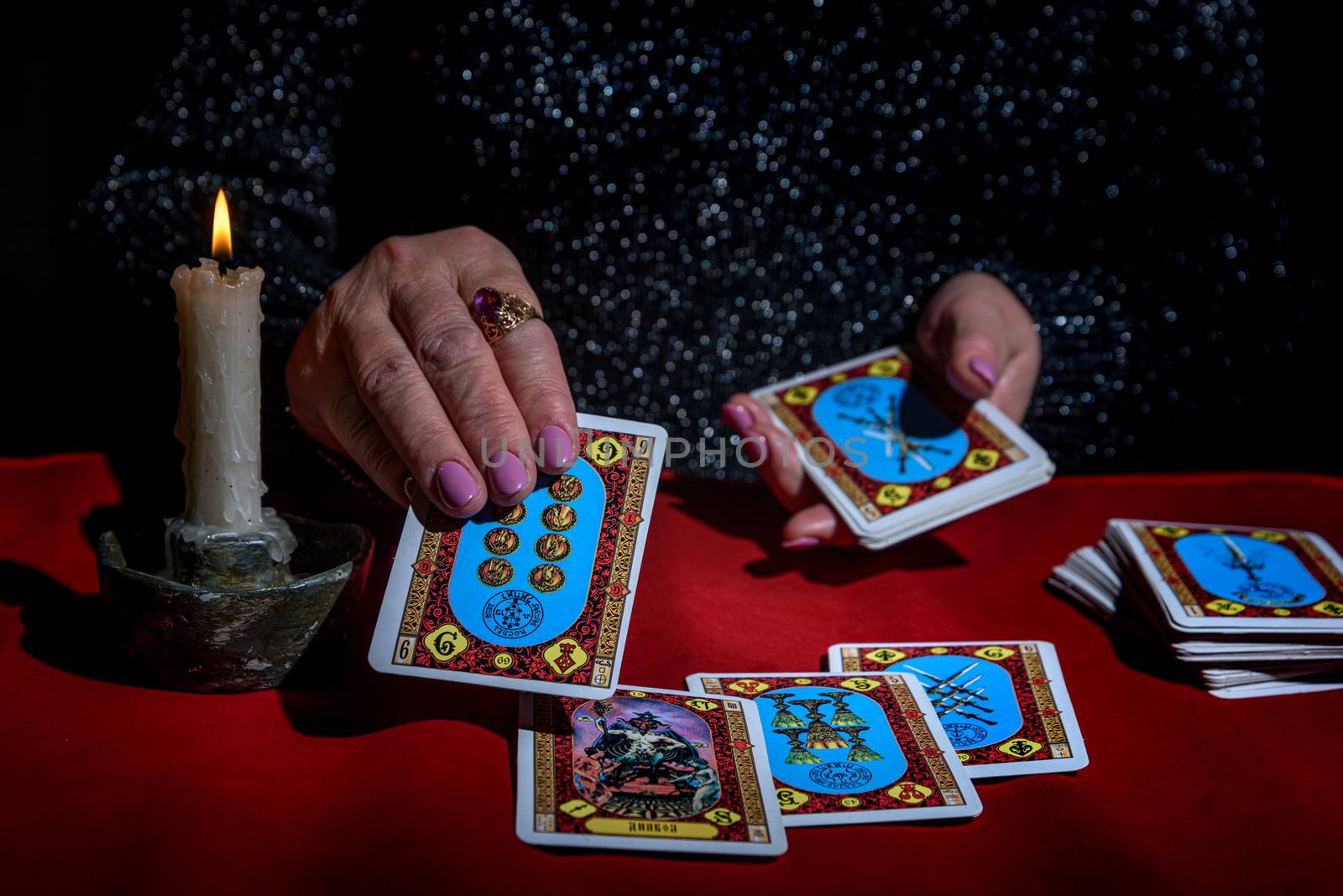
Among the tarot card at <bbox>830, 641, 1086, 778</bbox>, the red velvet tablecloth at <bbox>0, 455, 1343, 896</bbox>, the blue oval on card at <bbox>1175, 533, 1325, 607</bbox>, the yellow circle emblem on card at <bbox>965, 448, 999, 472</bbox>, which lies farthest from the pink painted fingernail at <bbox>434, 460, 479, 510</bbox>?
the blue oval on card at <bbox>1175, 533, 1325, 607</bbox>

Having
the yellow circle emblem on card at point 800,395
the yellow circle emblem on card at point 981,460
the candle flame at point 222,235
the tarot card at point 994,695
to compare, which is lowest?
the tarot card at point 994,695

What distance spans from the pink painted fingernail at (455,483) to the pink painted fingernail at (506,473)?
2 centimetres

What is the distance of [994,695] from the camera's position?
3.82 ft

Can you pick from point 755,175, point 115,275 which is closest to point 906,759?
point 755,175

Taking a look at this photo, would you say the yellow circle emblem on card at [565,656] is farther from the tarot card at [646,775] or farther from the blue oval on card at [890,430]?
the blue oval on card at [890,430]

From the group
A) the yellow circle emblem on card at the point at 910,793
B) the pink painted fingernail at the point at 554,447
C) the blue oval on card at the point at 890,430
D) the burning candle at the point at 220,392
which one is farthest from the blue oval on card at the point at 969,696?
the burning candle at the point at 220,392

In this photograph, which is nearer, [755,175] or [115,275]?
[115,275]

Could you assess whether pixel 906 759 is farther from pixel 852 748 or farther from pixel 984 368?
pixel 984 368

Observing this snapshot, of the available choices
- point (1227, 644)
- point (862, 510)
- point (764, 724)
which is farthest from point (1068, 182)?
point (764, 724)

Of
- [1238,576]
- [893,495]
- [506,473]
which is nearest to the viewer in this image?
[506,473]

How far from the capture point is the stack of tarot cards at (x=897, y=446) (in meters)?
1.46

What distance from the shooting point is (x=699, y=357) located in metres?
1.84

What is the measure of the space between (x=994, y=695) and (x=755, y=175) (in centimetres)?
96

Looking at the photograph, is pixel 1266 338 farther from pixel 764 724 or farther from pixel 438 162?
pixel 438 162
